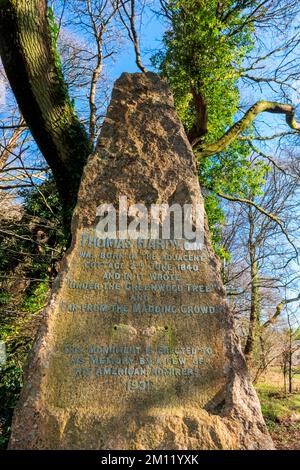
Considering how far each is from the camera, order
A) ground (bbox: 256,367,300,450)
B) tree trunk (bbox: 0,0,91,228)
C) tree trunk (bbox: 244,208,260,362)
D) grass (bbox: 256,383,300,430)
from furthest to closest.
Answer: tree trunk (bbox: 244,208,260,362), grass (bbox: 256,383,300,430), ground (bbox: 256,367,300,450), tree trunk (bbox: 0,0,91,228)

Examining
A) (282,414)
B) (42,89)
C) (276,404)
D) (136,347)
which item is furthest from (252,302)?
(136,347)

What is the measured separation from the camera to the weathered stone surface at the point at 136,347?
2.97 meters

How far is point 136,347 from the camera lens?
342 centimetres

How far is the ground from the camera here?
8.08m

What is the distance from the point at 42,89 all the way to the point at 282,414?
363 inches

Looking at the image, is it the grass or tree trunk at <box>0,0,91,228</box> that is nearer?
tree trunk at <box>0,0,91,228</box>

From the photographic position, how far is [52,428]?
9.68 feet

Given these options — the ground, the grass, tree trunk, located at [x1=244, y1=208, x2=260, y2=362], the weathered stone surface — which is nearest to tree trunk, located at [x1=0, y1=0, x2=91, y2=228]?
the weathered stone surface

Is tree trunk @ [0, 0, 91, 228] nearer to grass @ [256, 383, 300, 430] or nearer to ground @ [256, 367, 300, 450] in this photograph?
ground @ [256, 367, 300, 450]

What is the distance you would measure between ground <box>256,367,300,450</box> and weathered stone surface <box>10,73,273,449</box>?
557cm

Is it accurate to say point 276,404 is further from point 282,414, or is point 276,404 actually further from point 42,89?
point 42,89

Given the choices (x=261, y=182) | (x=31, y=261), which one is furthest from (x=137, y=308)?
(x=261, y=182)

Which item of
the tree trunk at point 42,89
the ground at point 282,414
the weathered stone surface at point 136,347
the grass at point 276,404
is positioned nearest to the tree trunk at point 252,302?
the grass at point 276,404
